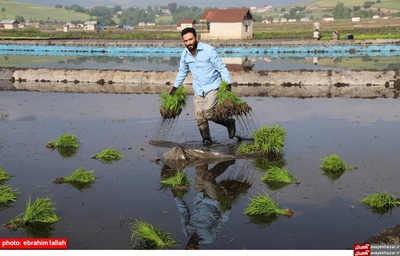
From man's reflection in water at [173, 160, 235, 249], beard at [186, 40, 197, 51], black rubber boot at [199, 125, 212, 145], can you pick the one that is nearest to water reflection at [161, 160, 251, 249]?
man's reflection in water at [173, 160, 235, 249]

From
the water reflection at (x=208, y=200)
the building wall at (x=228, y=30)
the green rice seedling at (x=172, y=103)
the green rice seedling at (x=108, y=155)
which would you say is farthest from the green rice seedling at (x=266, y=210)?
the building wall at (x=228, y=30)

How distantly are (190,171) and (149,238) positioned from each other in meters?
3.67

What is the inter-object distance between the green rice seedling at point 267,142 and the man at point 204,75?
0.74 metres

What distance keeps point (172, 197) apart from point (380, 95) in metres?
13.7

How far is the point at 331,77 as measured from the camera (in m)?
23.5

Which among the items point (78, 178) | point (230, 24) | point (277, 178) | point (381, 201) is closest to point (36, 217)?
point (78, 178)

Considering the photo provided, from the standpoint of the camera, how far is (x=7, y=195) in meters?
8.12

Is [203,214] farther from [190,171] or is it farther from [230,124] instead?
[230,124]

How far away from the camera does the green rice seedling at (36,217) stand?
23.1 ft

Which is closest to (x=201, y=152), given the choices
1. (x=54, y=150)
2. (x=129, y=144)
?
(x=129, y=144)

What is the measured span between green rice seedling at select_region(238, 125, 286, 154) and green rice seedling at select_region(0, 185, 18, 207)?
4476 mm

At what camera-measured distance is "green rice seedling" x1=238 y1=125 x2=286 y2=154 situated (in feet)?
36.0

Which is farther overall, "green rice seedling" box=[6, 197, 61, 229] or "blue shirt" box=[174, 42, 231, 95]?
"blue shirt" box=[174, 42, 231, 95]

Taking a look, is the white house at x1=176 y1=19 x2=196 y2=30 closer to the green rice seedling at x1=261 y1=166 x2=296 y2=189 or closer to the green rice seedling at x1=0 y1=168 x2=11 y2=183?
the green rice seedling at x1=0 y1=168 x2=11 y2=183
